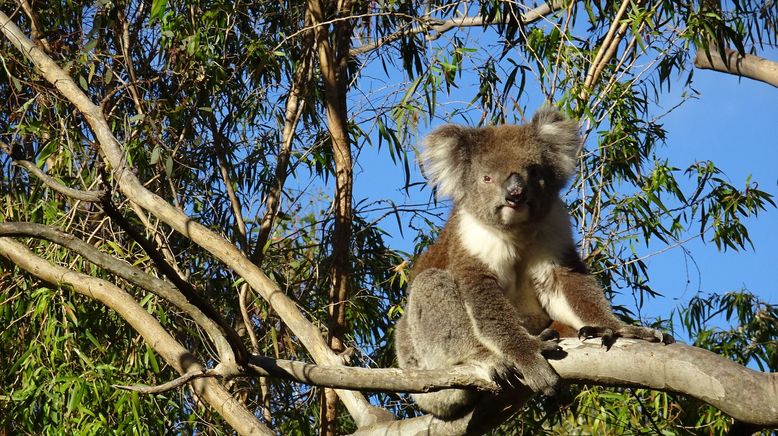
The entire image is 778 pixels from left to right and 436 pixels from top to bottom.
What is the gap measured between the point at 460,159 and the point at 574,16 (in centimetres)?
210

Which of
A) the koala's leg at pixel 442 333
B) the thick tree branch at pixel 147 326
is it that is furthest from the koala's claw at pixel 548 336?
the thick tree branch at pixel 147 326

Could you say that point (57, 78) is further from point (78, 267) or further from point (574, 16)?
point (574, 16)

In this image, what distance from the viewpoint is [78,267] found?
5449 mm

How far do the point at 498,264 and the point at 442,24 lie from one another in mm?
2252

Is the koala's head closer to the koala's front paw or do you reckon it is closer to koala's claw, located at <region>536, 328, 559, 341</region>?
koala's claw, located at <region>536, 328, 559, 341</region>

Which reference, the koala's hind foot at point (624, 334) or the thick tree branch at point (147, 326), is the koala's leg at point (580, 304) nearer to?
the koala's hind foot at point (624, 334)

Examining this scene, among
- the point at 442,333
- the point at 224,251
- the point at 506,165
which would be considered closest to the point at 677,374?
the point at 442,333

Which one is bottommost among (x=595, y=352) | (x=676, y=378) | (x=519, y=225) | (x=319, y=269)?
(x=676, y=378)

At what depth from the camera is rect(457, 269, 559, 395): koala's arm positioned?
3350 millimetres

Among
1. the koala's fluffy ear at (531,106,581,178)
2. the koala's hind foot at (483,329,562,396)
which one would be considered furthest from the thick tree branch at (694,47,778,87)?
the koala's hind foot at (483,329,562,396)

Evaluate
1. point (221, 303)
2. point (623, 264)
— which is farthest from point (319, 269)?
point (623, 264)

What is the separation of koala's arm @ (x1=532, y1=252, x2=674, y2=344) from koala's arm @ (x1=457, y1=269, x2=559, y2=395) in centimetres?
22

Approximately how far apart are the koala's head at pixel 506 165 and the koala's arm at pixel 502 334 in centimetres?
32

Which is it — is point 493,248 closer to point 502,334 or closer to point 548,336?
point 502,334
